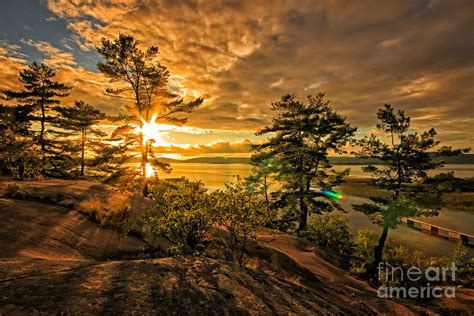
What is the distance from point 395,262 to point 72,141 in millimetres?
43336

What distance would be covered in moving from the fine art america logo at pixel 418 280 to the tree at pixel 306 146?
→ 24.7 feet

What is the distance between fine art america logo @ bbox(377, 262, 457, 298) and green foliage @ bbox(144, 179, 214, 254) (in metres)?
11.0

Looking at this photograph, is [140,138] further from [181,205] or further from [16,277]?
[16,277]

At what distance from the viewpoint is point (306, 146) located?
82.7 feet

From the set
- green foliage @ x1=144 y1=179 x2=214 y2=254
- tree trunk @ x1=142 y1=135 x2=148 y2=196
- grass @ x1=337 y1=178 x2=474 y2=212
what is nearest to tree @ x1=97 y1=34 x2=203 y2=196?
tree trunk @ x1=142 y1=135 x2=148 y2=196

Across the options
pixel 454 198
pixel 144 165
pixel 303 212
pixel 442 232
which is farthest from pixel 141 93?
pixel 454 198

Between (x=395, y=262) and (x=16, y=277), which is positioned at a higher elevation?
(x=16, y=277)

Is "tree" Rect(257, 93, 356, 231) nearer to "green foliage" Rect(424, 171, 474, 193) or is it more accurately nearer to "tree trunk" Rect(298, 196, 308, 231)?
"tree trunk" Rect(298, 196, 308, 231)

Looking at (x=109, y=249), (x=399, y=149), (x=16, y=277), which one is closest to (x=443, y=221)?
(x=399, y=149)

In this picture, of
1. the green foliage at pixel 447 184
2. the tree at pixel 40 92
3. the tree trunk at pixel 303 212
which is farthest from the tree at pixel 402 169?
the tree at pixel 40 92

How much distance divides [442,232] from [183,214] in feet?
139

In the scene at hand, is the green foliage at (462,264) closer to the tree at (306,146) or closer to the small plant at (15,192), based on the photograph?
the tree at (306,146)

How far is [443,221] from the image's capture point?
4084 centimetres

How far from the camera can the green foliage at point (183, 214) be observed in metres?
7.88
